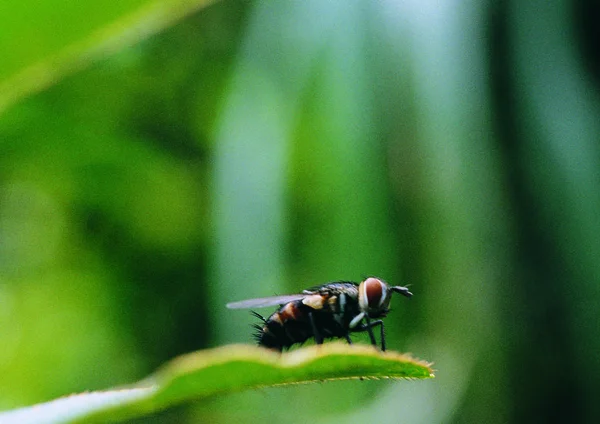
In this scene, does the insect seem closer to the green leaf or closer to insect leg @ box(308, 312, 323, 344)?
insect leg @ box(308, 312, 323, 344)

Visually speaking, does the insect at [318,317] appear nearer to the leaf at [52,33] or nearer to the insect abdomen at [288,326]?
the insect abdomen at [288,326]

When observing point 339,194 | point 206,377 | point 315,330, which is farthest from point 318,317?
point 206,377

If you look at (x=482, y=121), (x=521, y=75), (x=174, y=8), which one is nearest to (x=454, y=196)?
(x=482, y=121)

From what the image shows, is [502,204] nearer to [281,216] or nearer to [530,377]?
[530,377]

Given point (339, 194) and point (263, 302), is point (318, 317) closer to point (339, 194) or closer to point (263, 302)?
point (263, 302)

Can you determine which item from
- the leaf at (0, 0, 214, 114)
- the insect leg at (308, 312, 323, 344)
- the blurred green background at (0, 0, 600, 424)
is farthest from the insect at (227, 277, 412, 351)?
the leaf at (0, 0, 214, 114)
